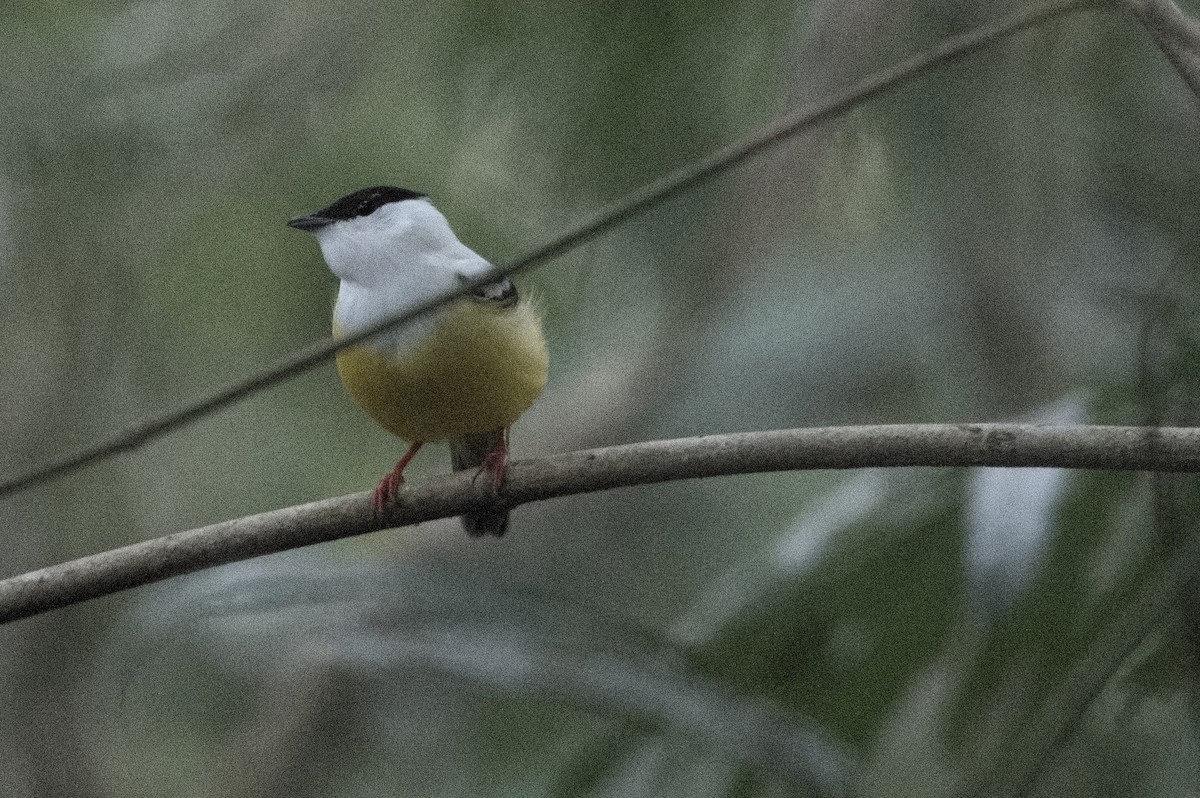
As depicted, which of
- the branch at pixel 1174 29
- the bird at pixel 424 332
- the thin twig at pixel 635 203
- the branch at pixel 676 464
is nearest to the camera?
the thin twig at pixel 635 203

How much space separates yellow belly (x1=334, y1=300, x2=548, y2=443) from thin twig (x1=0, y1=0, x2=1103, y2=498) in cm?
105

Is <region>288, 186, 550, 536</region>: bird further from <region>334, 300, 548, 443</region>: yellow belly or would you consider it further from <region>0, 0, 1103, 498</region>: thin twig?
<region>0, 0, 1103, 498</region>: thin twig

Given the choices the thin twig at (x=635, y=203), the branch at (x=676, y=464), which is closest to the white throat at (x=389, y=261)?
the branch at (x=676, y=464)

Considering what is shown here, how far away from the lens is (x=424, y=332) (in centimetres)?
236

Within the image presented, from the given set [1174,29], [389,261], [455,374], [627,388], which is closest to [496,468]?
[455,374]

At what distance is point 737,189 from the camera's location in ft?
11.6

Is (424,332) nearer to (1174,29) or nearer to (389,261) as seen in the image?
(389,261)

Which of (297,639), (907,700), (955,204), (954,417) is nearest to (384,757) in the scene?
(297,639)

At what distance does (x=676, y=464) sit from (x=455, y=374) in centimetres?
78

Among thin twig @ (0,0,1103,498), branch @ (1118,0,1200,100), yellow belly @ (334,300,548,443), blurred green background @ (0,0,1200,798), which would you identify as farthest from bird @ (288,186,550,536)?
branch @ (1118,0,1200,100)

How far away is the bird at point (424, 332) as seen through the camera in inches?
93.2

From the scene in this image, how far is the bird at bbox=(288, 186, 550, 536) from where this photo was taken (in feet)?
7.77

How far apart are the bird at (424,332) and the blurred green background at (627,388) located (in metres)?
0.16

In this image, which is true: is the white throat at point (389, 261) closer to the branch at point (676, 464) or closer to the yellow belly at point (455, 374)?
the yellow belly at point (455, 374)
